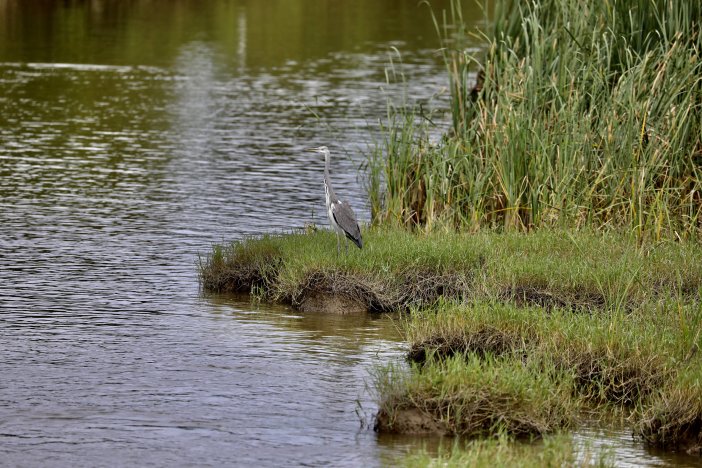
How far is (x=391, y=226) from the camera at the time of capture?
532 inches

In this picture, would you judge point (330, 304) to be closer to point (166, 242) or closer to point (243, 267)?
point (243, 267)

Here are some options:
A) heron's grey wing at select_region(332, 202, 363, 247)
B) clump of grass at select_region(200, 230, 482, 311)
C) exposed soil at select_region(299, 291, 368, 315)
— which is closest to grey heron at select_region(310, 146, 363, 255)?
heron's grey wing at select_region(332, 202, 363, 247)

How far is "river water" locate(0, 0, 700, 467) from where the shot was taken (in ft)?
28.1

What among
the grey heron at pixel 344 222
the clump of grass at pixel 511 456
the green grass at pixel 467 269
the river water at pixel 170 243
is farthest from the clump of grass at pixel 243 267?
the clump of grass at pixel 511 456

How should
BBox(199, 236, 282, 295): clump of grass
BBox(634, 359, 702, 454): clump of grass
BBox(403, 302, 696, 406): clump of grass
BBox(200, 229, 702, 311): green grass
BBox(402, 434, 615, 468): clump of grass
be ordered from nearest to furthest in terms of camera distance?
BBox(402, 434, 615, 468): clump of grass, BBox(634, 359, 702, 454): clump of grass, BBox(403, 302, 696, 406): clump of grass, BBox(200, 229, 702, 311): green grass, BBox(199, 236, 282, 295): clump of grass

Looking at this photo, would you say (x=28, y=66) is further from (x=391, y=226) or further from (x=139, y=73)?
(x=391, y=226)

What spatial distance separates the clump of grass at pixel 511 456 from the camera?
7426 millimetres

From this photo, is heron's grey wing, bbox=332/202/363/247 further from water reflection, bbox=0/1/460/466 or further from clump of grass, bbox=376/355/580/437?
clump of grass, bbox=376/355/580/437

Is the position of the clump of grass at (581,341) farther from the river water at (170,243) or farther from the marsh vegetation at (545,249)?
the river water at (170,243)

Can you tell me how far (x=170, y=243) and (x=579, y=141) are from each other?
4.73 metres

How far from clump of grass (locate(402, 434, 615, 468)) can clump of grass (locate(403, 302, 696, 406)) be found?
0.97m

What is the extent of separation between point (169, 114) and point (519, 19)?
11741mm

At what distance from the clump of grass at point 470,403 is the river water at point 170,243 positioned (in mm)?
246

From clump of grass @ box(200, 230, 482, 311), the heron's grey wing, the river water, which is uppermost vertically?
the heron's grey wing
